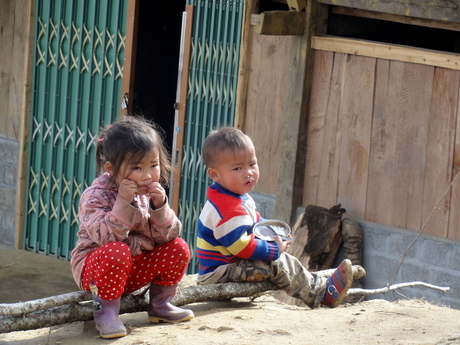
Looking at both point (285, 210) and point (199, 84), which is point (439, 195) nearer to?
point (285, 210)

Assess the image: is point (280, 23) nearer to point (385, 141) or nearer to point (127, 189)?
point (385, 141)

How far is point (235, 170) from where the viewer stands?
4.15 meters

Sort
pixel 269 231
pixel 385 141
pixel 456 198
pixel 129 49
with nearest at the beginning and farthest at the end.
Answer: pixel 269 231 < pixel 456 198 < pixel 385 141 < pixel 129 49

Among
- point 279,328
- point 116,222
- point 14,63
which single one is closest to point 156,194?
point 116,222

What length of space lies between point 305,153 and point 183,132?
4.61 ft

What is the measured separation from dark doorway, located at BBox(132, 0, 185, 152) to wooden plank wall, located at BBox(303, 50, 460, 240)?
→ 3.00m

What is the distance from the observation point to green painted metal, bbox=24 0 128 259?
8.02m

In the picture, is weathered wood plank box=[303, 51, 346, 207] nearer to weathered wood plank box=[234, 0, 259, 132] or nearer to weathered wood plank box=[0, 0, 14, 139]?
weathered wood plank box=[234, 0, 259, 132]

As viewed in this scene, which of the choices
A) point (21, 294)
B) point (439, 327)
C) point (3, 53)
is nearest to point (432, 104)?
point (439, 327)

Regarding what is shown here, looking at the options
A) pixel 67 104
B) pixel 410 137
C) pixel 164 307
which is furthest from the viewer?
pixel 67 104

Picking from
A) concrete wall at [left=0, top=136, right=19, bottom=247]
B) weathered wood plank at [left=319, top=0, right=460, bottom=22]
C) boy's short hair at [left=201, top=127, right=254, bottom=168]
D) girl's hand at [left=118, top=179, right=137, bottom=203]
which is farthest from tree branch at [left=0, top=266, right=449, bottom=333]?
concrete wall at [left=0, top=136, right=19, bottom=247]

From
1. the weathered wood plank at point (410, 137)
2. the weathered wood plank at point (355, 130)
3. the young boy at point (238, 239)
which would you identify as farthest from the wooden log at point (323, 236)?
the young boy at point (238, 239)

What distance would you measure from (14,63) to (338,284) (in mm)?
5387

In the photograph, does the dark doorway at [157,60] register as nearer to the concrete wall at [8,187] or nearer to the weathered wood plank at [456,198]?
the concrete wall at [8,187]
